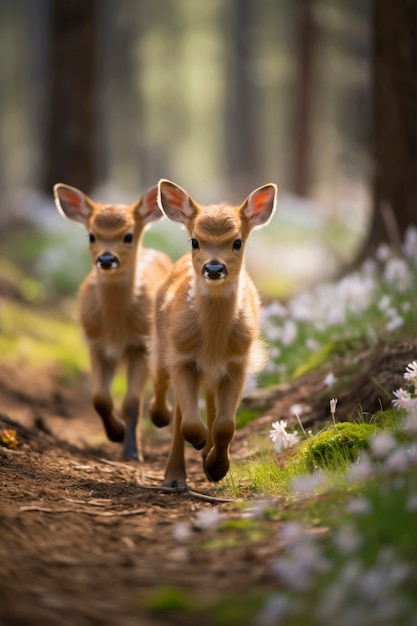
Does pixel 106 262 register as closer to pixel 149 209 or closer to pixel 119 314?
pixel 119 314

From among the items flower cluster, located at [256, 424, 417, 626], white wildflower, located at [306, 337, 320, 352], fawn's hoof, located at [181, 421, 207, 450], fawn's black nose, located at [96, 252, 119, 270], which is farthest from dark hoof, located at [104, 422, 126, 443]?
flower cluster, located at [256, 424, 417, 626]

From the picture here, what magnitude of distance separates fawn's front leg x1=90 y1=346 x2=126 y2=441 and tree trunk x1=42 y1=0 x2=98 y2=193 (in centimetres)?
1086

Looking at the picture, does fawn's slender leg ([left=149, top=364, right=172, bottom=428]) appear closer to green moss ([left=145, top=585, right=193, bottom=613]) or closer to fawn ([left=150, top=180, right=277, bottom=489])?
fawn ([left=150, top=180, right=277, bottom=489])

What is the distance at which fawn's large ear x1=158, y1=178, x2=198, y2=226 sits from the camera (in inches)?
269

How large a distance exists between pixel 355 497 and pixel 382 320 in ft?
12.6

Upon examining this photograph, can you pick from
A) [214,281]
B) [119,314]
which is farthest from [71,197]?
[214,281]

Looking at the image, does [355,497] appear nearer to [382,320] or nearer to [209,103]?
[382,320]

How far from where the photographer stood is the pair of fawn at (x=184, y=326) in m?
6.43

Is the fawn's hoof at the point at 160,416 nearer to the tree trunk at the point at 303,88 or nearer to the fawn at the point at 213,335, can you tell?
the fawn at the point at 213,335

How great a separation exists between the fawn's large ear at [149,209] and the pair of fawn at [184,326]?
294 mm

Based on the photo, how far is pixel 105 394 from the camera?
26.7 ft

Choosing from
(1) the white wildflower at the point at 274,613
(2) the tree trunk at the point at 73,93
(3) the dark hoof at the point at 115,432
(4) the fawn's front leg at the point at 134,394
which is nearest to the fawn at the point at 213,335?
(4) the fawn's front leg at the point at 134,394

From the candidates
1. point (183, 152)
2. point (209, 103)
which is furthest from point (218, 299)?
point (183, 152)

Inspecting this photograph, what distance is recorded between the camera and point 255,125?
45.5m
